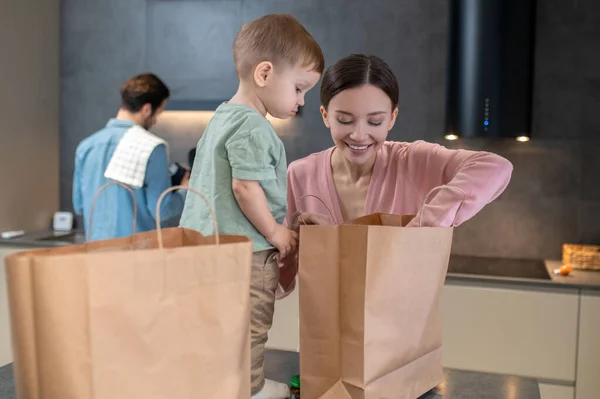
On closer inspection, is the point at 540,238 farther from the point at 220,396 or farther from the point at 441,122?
the point at 220,396

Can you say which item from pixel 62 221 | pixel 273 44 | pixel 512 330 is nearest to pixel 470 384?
pixel 273 44

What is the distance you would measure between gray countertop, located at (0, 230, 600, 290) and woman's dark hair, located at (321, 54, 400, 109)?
1237 millimetres

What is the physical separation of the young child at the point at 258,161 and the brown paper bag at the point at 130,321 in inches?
8.1

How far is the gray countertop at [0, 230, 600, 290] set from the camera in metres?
2.24

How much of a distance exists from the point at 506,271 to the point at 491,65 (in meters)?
0.75

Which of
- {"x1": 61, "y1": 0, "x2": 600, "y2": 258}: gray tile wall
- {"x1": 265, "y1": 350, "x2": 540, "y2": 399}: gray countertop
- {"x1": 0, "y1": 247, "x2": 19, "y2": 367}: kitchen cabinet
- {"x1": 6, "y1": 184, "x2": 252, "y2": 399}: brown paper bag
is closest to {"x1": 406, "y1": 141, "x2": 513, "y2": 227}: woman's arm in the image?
{"x1": 265, "y1": 350, "x2": 540, "y2": 399}: gray countertop

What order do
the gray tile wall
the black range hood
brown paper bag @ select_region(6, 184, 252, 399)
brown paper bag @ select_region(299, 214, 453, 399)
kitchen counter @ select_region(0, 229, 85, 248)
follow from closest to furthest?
brown paper bag @ select_region(6, 184, 252, 399) < brown paper bag @ select_region(299, 214, 453, 399) < the black range hood < the gray tile wall < kitchen counter @ select_region(0, 229, 85, 248)

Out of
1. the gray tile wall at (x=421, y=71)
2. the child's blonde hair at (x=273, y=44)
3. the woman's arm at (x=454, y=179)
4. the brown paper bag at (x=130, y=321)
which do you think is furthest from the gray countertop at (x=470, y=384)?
the gray tile wall at (x=421, y=71)

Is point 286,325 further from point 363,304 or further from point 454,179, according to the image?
point 363,304

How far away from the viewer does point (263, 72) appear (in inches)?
39.2

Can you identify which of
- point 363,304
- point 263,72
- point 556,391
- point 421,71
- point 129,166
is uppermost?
point 421,71

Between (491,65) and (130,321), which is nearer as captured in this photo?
(130,321)

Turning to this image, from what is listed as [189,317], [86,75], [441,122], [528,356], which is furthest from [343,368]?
[86,75]

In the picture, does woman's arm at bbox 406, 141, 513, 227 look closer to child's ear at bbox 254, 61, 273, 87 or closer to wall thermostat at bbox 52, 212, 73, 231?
child's ear at bbox 254, 61, 273, 87
